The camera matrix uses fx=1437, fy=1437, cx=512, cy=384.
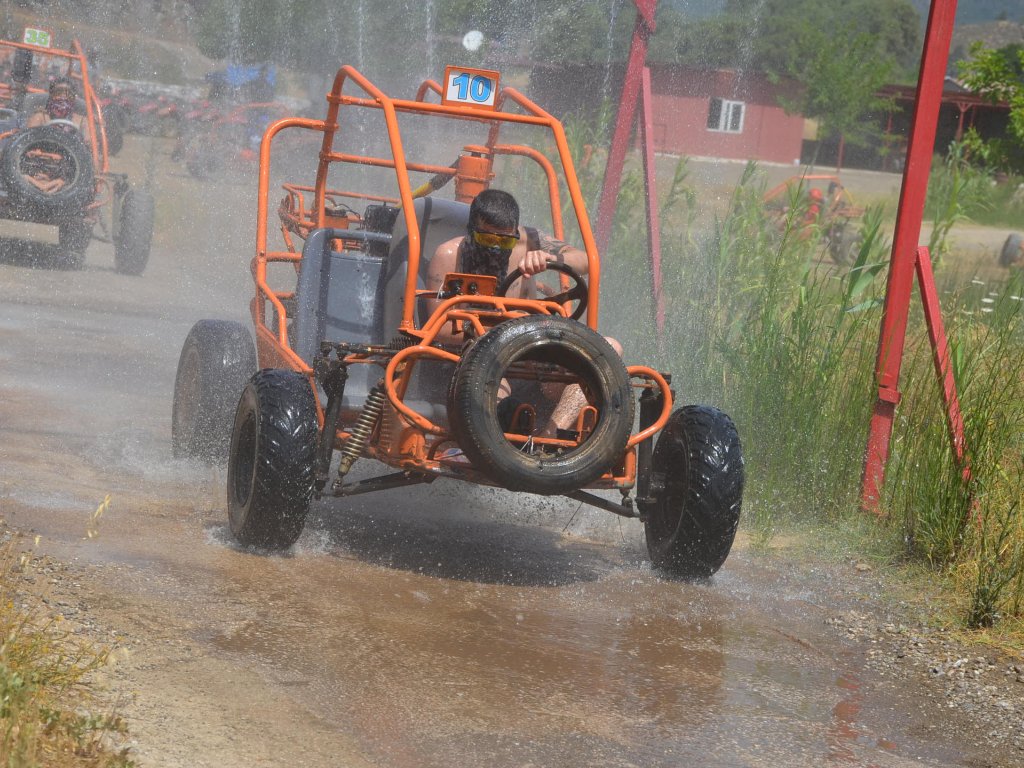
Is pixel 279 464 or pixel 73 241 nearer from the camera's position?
pixel 279 464

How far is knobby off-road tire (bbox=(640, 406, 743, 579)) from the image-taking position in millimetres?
5082

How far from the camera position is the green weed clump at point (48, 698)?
2.94 m

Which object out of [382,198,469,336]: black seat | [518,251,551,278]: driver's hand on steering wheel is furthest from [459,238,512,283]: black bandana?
[382,198,469,336]: black seat

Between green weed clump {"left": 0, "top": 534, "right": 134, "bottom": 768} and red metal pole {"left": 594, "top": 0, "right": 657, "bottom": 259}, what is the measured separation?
5373 millimetres

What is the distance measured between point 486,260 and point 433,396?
62cm

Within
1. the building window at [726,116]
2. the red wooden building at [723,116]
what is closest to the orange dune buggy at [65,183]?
the red wooden building at [723,116]

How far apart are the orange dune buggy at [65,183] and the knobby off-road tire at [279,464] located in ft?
26.0

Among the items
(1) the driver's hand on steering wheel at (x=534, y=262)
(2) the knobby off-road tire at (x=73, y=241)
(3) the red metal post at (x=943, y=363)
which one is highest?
(1) the driver's hand on steering wheel at (x=534, y=262)

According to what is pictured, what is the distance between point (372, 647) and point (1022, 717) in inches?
77.3

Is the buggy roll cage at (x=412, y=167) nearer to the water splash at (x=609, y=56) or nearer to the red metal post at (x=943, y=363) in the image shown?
the red metal post at (x=943, y=363)

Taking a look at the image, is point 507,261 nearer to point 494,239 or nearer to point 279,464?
point 494,239

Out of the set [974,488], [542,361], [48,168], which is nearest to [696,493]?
[542,361]

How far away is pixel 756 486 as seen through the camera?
641cm

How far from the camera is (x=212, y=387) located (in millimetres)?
6355
